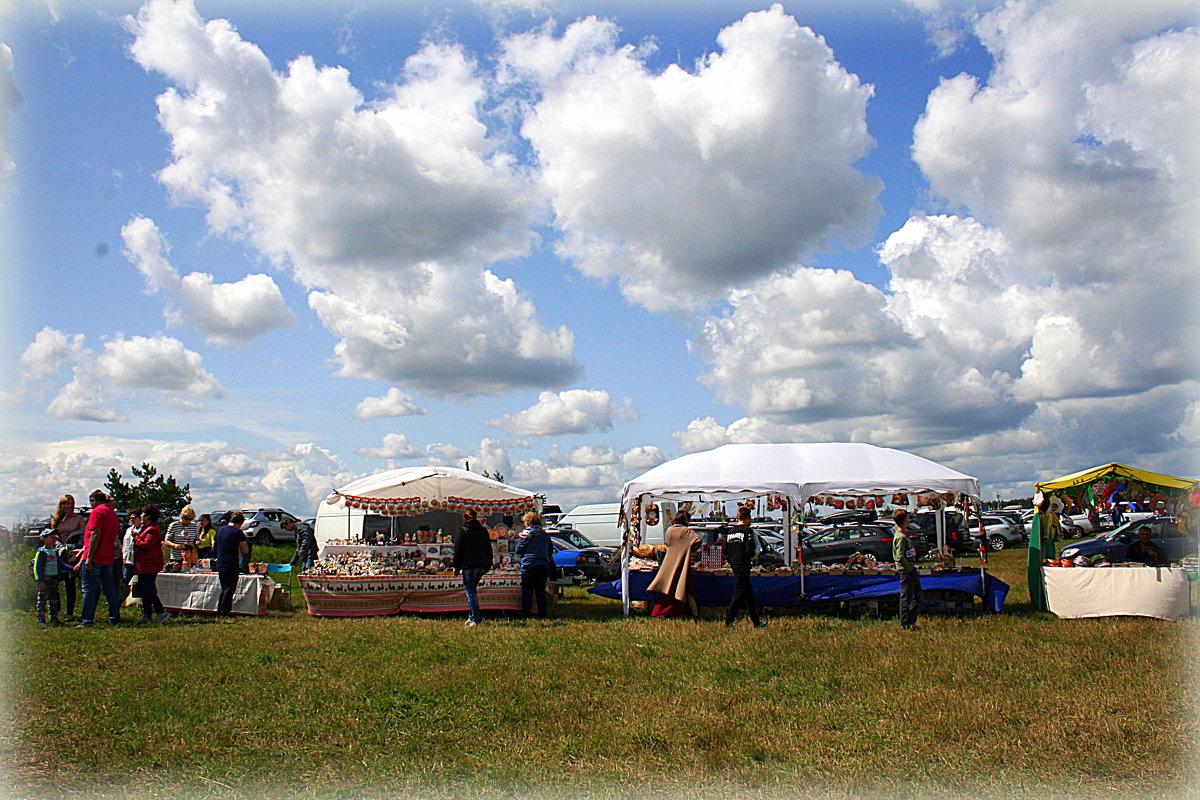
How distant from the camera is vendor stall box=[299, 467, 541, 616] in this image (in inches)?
494

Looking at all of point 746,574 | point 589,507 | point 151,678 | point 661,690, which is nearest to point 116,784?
point 151,678

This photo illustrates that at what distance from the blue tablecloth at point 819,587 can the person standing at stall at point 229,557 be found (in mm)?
5661

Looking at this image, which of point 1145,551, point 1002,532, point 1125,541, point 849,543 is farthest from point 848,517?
point 1145,551

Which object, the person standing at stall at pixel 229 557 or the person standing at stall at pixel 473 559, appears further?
the person standing at stall at pixel 229 557

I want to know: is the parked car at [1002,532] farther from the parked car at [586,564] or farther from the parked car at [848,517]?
the parked car at [586,564]

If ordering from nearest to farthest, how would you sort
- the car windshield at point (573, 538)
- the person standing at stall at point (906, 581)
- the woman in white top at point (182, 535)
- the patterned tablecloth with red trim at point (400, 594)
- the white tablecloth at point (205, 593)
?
1. the person standing at stall at point (906, 581)
2. the patterned tablecloth with red trim at point (400, 594)
3. the white tablecloth at point (205, 593)
4. the woman in white top at point (182, 535)
5. the car windshield at point (573, 538)

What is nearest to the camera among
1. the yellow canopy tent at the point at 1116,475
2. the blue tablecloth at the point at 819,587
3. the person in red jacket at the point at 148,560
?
the person in red jacket at the point at 148,560

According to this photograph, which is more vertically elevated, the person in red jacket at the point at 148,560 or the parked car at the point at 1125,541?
the person in red jacket at the point at 148,560

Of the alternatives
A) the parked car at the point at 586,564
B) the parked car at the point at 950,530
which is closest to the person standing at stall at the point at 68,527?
the parked car at the point at 586,564

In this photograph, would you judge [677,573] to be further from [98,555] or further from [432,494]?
[98,555]

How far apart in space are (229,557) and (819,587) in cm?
840

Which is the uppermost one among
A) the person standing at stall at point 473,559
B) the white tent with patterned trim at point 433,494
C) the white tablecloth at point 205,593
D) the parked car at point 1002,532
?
the white tent with patterned trim at point 433,494

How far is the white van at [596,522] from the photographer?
997 inches

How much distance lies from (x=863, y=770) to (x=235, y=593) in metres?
10.3
